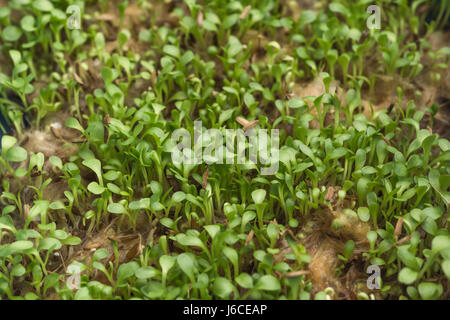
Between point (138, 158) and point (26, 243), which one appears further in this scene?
point (138, 158)

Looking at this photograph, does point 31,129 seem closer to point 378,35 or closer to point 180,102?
point 180,102

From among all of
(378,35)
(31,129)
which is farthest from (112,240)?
(378,35)

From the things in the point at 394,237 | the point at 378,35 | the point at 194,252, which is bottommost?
the point at 194,252

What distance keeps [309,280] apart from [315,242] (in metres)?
0.17

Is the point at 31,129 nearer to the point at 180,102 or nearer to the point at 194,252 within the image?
the point at 180,102

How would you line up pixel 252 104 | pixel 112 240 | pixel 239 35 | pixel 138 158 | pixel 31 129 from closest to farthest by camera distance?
pixel 112 240
pixel 138 158
pixel 252 104
pixel 31 129
pixel 239 35

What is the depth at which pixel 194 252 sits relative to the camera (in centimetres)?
165

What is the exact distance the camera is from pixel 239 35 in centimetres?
220

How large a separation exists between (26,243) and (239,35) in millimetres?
1216

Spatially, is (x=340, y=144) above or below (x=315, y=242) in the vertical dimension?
above

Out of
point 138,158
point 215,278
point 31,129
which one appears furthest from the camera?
point 31,129

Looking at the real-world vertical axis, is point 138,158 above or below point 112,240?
above

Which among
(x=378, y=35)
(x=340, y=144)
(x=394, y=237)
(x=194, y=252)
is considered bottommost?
(x=194, y=252)

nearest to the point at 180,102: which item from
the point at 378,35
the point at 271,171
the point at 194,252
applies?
the point at 271,171
